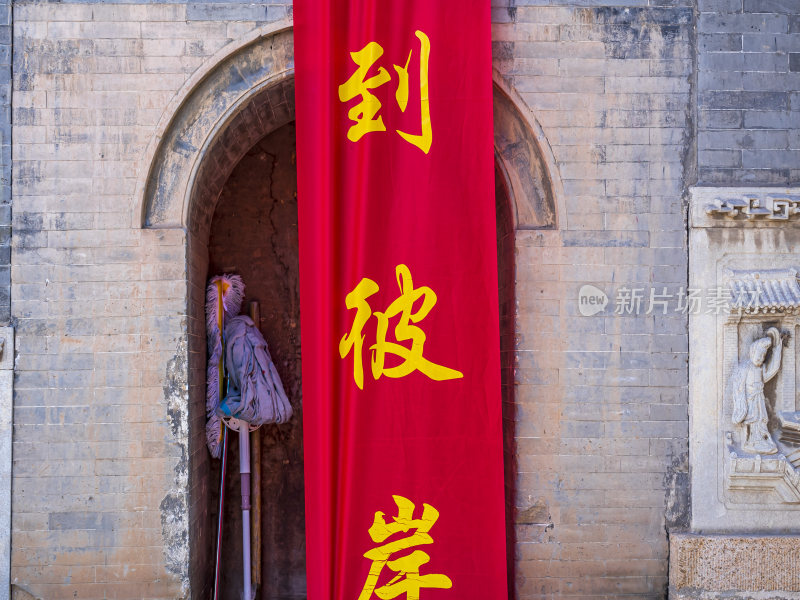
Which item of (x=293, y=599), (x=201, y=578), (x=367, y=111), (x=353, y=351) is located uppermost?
(x=367, y=111)

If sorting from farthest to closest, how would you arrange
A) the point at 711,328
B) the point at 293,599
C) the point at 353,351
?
the point at 293,599
the point at 711,328
the point at 353,351

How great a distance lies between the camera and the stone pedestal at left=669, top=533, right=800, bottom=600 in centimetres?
438

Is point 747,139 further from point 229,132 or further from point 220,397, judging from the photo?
point 220,397

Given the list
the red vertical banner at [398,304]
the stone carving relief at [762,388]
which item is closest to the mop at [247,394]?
the red vertical banner at [398,304]

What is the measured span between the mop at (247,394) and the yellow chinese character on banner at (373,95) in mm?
1795

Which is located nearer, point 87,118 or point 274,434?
point 87,118

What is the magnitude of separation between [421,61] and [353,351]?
1.80 meters

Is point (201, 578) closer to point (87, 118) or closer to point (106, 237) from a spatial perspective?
point (106, 237)

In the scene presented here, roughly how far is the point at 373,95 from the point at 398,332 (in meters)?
1.45

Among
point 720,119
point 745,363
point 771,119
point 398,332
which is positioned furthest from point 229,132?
point 745,363

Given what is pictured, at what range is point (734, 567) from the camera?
4.41 m

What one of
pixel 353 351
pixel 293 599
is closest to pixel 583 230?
pixel 353 351

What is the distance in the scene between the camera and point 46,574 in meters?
4.26

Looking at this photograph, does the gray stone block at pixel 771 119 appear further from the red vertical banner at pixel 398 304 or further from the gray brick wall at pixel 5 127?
the gray brick wall at pixel 5 127
